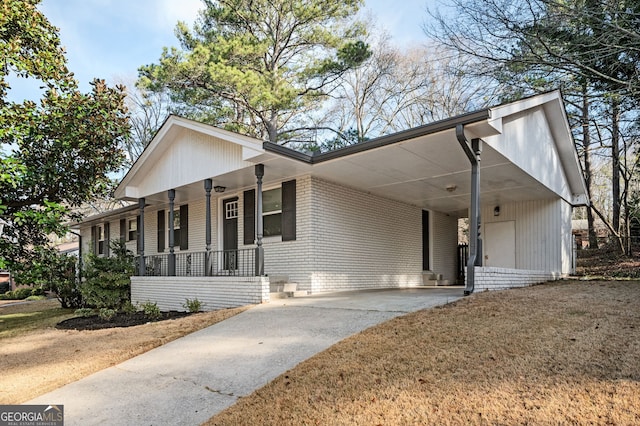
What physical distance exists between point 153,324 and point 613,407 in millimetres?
7496

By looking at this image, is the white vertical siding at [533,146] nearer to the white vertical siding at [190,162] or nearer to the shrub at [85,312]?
the white vertical siding at [190,162]

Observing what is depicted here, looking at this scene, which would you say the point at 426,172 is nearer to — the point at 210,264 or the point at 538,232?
the point at 538,232

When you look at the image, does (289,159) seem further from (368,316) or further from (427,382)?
(427,382)

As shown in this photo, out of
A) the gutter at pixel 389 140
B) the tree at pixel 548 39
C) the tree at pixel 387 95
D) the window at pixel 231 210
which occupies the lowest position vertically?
the window at pixel 231 210

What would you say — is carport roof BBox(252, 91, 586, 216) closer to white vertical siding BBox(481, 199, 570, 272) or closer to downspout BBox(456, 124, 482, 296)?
downspout BBox(456, 124, 482, 296)

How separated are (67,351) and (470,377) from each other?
5.96 m

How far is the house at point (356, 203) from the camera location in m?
8.50

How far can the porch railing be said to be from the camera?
11184 mm

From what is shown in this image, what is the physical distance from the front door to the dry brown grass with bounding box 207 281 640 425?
7.30 meters

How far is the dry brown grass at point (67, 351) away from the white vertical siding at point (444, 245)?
30.4 ft

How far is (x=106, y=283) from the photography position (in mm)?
11250

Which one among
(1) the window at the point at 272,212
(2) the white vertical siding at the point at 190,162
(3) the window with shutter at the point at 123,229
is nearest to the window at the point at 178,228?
(2) the white vertical siding at the point at 190,162

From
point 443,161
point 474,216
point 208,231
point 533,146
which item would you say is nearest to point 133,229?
point 208,231

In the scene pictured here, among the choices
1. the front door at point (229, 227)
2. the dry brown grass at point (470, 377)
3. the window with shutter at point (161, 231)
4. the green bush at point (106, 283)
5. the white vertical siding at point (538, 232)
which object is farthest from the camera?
the window with shutter at point (161, 231)
